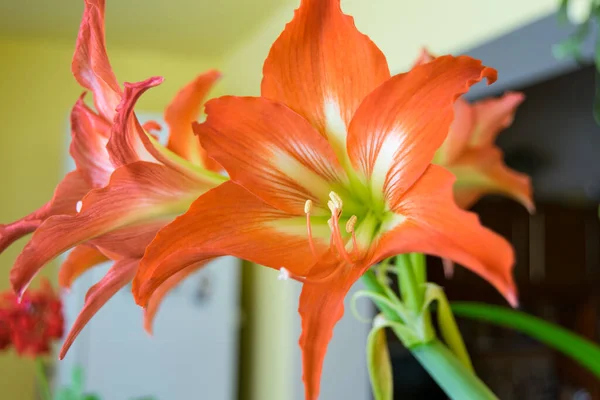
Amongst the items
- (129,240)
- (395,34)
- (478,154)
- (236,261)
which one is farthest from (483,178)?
(236,261)

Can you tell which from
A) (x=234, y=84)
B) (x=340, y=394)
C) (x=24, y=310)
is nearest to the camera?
(x=24, y=310)

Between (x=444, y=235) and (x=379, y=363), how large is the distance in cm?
13

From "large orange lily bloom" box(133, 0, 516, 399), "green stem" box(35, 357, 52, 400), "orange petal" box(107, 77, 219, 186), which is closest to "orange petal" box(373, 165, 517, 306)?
"large orange lily bloom" box(133, 0, 516, 399)

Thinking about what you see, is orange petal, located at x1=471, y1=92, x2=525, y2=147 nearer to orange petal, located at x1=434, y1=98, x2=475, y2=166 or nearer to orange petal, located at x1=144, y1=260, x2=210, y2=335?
orange petal, located at x1=434, y1=98, x2=475, y2=166

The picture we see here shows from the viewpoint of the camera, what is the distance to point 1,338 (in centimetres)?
99

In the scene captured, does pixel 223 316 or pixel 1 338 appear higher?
pixel 223 316

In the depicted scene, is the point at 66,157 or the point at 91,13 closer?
the point at 91,13

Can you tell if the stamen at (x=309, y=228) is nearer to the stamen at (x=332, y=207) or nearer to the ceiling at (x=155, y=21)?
the stamen at (x=332, y=207)

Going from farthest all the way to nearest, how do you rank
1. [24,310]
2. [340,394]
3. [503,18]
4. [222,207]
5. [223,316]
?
[223,316]
[340,394]
[503,18]
[24,310]
[222,207]

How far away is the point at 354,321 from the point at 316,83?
2.20 meters

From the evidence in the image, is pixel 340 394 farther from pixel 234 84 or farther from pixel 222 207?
pixel 222 207

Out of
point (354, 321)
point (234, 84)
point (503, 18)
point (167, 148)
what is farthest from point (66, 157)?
point (167, 148)

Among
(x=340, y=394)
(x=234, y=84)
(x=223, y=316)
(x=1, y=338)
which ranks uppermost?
(x=234, y=84)

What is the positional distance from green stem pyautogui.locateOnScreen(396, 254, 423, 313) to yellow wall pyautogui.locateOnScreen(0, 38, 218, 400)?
9.17ft
